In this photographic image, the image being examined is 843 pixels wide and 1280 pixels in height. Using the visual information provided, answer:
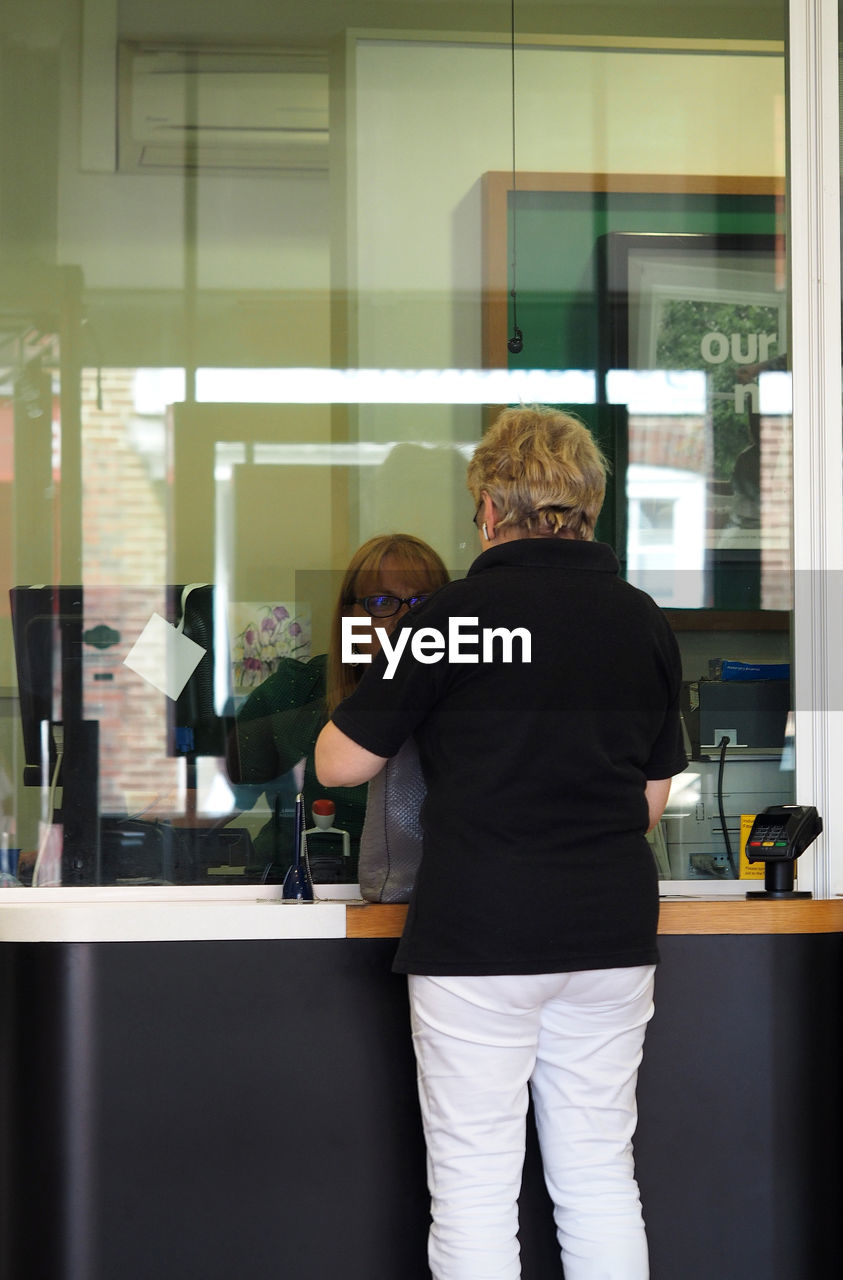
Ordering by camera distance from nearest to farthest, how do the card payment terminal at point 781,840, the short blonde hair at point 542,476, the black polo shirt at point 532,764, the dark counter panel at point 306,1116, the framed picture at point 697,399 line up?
the black polo shirt at point 532,764 → the short blonde hair at point 542,476 → the dark counter panel at point 306,1116 → the card payment terminal at point 781,840 → the framed picture at point 697,399

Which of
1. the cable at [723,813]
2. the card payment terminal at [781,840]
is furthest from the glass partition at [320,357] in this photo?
the card payment terminal at [781,840]

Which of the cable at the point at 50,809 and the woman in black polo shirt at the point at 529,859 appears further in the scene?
the cable at the point at 50,809

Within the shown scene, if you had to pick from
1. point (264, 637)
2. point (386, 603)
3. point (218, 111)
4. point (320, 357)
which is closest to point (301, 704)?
point (264, 637)

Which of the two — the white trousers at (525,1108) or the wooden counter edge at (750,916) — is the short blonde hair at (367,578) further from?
the white trousers at (525,1108)

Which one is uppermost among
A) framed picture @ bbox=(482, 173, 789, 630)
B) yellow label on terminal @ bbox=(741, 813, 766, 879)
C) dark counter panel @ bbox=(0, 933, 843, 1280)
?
framed picture @ bbox=(482, 173, 789, 630)

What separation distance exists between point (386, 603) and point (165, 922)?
679 millimetres

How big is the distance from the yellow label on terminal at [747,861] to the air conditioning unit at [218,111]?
1480mm

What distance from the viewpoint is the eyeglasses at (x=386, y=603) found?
2471mm

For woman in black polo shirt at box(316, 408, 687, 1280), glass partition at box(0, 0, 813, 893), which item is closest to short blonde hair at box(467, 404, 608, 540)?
woman in black polo shirt at box(316, 408, 687, 1280)

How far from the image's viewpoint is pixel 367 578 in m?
2.54

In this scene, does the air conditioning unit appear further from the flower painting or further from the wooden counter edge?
the wooden counter edge

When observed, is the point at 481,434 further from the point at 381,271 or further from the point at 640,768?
the point at 640,768

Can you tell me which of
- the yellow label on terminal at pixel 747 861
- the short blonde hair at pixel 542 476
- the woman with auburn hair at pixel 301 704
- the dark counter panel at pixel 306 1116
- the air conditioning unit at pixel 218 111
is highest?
the air conditioning unit at pixel 218 111

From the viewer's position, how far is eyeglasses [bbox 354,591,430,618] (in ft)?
8.11
